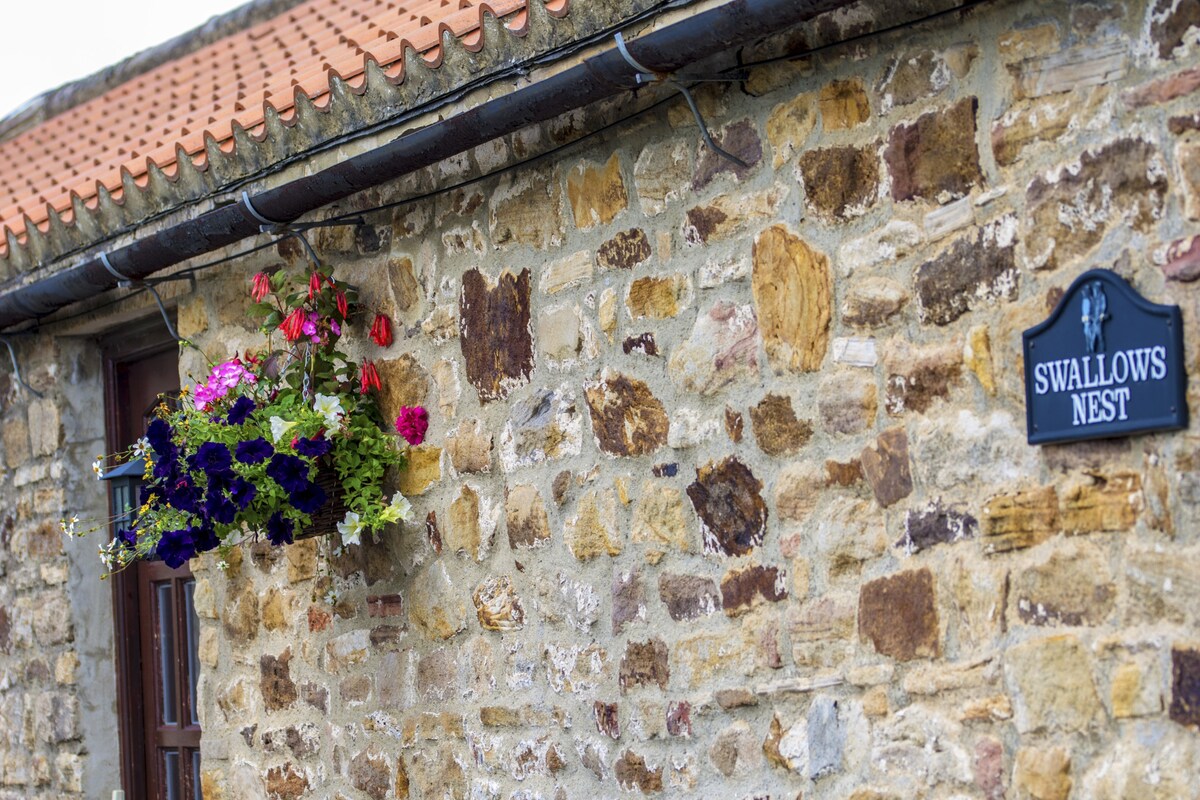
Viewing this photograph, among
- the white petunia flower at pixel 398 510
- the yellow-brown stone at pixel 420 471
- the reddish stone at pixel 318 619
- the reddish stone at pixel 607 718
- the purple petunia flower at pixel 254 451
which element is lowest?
the reddish stone at pixel 607 718

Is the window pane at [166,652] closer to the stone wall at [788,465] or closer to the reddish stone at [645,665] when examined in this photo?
the stone wall at [788,465]

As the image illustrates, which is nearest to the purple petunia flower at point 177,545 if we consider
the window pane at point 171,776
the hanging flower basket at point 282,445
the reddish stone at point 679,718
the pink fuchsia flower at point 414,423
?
the hanging flower basket at point 282,445

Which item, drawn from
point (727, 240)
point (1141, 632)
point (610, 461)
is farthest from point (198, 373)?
point (1141, 632)

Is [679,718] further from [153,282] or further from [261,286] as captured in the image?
[153,282]

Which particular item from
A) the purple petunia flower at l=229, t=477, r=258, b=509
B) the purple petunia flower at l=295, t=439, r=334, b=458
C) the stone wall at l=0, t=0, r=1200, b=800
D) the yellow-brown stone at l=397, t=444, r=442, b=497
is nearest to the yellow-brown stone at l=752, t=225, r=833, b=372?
the stone wall at l=0, t=0, r=1200, b=800

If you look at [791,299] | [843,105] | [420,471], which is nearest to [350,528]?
[420,471]

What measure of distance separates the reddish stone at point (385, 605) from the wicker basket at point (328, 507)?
230mm

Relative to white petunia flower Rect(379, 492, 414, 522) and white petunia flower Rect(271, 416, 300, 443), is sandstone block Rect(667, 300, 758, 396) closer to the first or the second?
white petunia flower Rect(379, 492, 414, 522)

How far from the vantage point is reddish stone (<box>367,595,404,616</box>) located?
4117 mm

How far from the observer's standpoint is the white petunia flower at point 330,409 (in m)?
4.07

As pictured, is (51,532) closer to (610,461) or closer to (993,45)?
(610,461)

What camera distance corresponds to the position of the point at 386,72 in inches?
149

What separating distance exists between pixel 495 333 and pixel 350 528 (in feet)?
2.10

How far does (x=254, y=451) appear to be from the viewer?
3875 mm
